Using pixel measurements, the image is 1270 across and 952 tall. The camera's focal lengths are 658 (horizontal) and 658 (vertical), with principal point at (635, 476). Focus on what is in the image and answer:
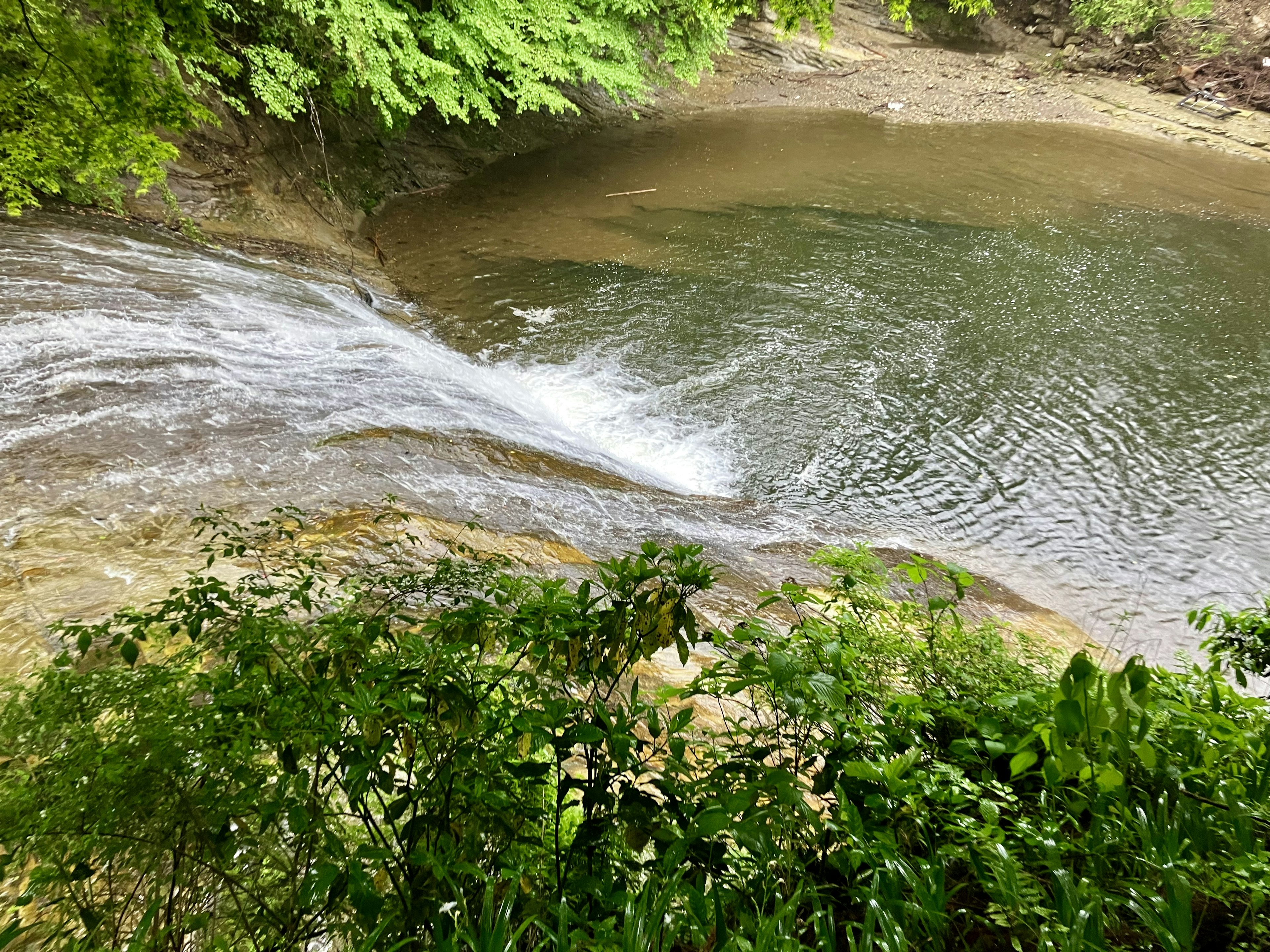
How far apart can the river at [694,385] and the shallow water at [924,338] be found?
4 cm

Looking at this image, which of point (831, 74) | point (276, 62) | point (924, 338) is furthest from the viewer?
point (831, 74)

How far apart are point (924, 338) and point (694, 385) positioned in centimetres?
321

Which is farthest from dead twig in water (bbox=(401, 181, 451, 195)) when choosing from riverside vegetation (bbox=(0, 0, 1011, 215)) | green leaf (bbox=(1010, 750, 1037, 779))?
green leaf (bbox=(1010, 750, 1037, 779))

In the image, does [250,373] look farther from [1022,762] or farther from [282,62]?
[1022,762]

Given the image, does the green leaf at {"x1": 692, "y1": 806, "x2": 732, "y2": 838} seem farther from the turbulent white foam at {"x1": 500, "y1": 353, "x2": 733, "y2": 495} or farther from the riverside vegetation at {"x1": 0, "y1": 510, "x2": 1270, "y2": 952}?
the turbulent white foam at {"x1": 500, "y1": 353, "x2": 733, "y2": 495}

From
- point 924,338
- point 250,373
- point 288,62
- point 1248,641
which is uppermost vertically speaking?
point 288,62

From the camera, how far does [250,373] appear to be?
554 cm

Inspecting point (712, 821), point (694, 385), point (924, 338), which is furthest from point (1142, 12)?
point (712, 821)

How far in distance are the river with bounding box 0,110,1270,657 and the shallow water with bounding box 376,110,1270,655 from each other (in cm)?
→ 4

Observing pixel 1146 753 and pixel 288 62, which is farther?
pixel 288 62

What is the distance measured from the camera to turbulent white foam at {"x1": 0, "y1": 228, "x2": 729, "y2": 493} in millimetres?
4680

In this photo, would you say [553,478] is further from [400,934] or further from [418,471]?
[400,934]

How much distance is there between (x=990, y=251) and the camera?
10.4 m

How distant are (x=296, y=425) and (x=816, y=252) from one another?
814cm
